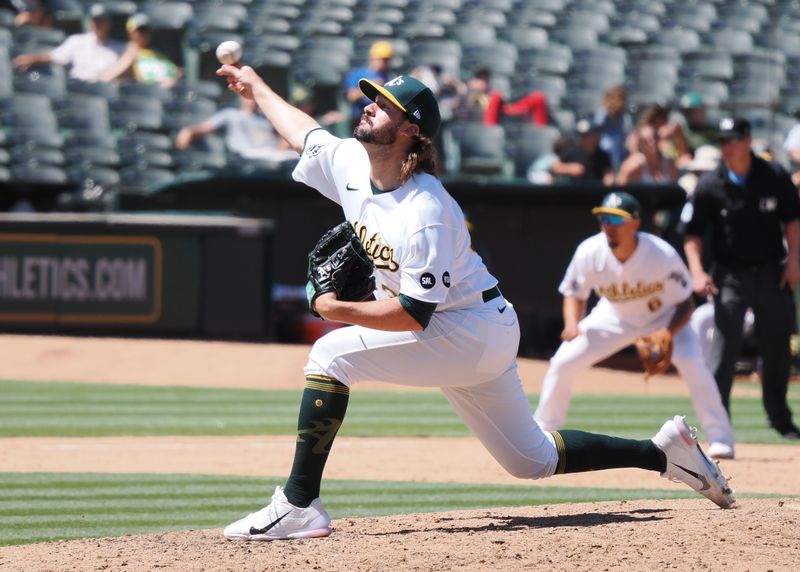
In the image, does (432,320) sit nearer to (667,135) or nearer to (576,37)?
(667,135)

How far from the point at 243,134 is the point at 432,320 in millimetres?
10621

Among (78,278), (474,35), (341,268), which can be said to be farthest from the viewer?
(474,35)

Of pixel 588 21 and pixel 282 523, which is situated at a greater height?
pixel 282 523

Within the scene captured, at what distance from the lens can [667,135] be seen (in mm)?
15062

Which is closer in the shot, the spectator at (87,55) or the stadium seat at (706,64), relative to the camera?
the spectator at (87,55)

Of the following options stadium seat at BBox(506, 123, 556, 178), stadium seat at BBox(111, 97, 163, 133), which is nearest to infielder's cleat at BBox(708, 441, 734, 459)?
stadium seat at BBox(506, 123, 556, 178)

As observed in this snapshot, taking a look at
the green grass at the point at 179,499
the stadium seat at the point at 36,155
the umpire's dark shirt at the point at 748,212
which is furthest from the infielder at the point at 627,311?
the stadium seat at the point at 36,155

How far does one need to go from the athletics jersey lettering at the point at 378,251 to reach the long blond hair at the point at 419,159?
24 cm

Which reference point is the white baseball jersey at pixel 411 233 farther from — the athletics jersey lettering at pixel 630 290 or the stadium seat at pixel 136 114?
the stadium seat at pixel 136 114

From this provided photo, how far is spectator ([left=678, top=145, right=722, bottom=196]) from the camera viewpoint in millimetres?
14266

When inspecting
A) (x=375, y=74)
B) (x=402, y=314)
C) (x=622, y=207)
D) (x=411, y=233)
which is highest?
(x=411, y=233)

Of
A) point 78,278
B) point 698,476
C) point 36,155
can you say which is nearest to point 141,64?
point 36,155

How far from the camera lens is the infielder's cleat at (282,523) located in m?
4.98

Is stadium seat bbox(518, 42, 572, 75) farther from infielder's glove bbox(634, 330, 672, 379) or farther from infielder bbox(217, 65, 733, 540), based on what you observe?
infielder bbox(217, 65, 733, 540)
